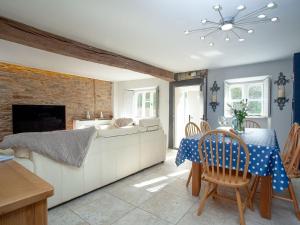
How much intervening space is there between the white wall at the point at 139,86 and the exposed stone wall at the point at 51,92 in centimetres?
28

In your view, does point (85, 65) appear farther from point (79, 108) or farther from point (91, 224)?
point (91, 224)

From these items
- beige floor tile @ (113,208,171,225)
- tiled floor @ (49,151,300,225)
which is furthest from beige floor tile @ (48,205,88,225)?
beige floor tile @ (113,208,171,225)

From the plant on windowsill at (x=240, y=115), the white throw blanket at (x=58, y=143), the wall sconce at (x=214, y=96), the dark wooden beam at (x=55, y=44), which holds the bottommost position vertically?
the white throw blanket at (x=58, y=143)

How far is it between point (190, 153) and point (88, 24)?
7.25 ft

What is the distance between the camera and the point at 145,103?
6445 millimetres

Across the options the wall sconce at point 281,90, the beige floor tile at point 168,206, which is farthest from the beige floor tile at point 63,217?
the wall sconce at point 281,90

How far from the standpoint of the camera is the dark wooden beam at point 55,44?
230 centimetres

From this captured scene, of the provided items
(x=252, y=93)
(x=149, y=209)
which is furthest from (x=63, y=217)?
(x=252, y=93)

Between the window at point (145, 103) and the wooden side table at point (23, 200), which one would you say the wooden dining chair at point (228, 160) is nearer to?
the wooden side table at point (23, 200)

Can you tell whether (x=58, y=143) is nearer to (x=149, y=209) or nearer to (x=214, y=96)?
(x=149, y=209)

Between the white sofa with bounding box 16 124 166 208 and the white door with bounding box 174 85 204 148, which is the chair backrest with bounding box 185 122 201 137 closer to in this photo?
the white sofa with bounding box 16 124 166 208

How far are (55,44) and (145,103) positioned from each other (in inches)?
158

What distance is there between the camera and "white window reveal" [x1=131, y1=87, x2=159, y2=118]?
6109 mm

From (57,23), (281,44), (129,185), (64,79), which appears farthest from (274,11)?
(64,79)
